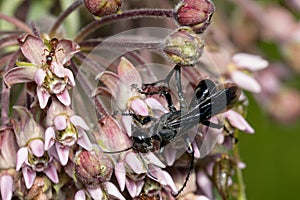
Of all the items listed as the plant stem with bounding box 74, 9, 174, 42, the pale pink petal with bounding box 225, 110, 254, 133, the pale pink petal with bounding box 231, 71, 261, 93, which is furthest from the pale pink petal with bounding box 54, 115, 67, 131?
the pale pink petal with bounding box 231, 71, 261, 93

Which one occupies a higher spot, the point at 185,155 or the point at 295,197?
the point at 295,197

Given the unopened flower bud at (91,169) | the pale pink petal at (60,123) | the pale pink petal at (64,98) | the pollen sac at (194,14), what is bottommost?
the unopened flower bud at (91,169)

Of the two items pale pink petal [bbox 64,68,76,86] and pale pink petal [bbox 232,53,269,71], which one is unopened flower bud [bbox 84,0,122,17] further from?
pale pink petal [bbox 232,53,269,71]

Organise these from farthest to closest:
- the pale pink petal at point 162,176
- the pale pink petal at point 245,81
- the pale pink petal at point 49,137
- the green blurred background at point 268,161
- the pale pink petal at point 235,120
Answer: the green blurred background at point 268,161, the pale pink petal at point 245,81, the pale pink petal at point 235,120, the pale pink petal at point 162,176, the pale pink petal at point 49,137

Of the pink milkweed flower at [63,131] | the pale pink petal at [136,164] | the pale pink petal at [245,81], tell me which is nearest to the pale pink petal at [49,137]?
the pink milkweed flower at [63,131]

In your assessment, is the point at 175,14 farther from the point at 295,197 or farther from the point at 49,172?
the point at 295,197

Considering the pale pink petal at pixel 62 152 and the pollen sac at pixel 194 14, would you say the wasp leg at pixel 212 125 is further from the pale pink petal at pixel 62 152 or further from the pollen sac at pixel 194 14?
the pale pink petal at pixel 62 152

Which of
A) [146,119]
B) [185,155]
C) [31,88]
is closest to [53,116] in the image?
[31,88]
